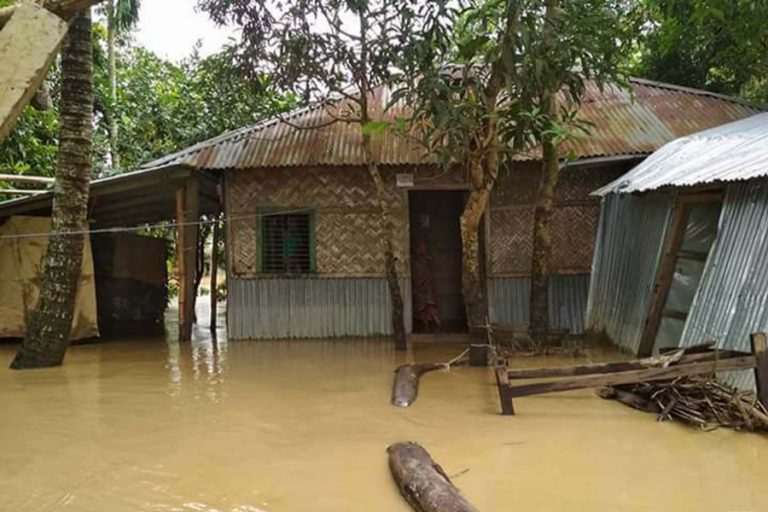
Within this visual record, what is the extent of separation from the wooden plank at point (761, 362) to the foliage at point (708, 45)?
572 centimetres

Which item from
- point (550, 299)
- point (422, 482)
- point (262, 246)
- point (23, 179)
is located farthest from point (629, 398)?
point (23, 179)

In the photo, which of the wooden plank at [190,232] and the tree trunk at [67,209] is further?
Result: the wooden plank at [190,232]

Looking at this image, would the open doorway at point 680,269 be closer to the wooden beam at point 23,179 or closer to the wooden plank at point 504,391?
the wooden plank at point 504,391

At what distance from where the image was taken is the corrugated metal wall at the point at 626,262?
730 centimetres

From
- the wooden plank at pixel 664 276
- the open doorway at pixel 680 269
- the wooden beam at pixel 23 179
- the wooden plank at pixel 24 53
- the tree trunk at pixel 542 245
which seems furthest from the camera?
the wooden beam at pixel 23 179

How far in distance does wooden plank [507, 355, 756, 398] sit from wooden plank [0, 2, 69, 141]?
14.0ft

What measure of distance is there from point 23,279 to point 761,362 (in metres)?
9.64

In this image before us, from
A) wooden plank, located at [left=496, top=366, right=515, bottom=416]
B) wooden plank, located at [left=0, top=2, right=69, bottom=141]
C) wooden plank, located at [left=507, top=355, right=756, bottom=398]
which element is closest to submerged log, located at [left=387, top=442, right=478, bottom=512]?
wooden plank, located at [left=496, top=366, right=515, bottom=416]

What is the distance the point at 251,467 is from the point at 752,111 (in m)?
9.75

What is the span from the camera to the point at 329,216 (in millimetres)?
9727

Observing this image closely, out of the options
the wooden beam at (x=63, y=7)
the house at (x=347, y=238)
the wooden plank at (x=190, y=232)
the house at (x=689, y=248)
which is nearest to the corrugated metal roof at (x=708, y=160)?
the house at (x=689, y=248)

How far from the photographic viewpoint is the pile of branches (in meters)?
4.68

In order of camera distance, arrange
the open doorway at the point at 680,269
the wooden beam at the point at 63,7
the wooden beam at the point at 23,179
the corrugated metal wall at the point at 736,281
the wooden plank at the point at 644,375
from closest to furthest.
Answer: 1. the wooden beam at the point at 63,7
2. the wooden plank at the point at 644,375
3. the corrugated metal wall at the point at 736,281
4. the open doorway at the point at 680,269
5. the wooden beam at the point at 23,179

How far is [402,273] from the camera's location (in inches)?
383
